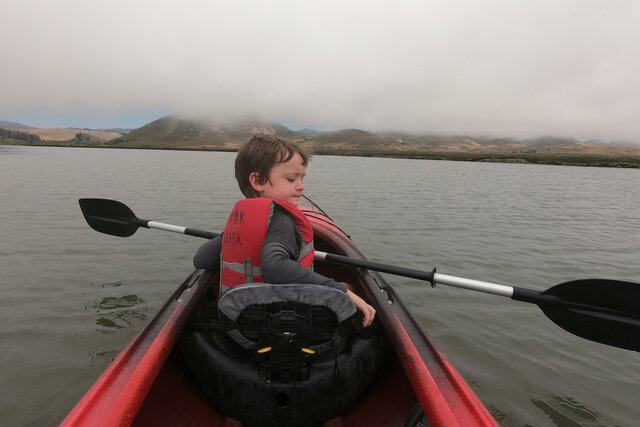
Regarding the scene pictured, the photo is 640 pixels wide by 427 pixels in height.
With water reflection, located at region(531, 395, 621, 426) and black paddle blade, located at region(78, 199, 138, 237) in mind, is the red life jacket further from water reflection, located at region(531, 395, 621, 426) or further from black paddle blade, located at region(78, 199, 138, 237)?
black paddle blade, located at region(78, 199, 138, 237)

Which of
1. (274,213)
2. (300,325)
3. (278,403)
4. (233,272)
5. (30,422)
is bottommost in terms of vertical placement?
(30,422)

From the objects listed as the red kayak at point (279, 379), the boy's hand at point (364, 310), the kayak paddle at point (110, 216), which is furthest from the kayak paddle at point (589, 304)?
the kayak paddle at point (110, 216)

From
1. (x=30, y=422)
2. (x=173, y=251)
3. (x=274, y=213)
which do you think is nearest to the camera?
(x=274, y=213)

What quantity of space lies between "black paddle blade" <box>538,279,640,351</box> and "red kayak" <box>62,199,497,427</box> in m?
1.50

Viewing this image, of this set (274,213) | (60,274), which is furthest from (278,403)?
(60,274)

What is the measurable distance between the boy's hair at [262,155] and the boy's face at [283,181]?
0.03 meters

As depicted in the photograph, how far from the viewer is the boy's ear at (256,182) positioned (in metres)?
2.44

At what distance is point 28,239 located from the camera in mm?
8445

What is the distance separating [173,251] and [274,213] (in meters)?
6.67

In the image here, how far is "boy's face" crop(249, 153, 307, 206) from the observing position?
2.40 m

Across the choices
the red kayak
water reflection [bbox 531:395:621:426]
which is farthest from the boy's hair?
water reflection [bbox 531:395:621:426]

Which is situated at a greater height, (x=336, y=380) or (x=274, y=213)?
(x=274, y=213)

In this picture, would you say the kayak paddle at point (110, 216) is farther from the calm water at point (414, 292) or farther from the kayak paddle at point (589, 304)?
the kayak paddle at point (589, 304)

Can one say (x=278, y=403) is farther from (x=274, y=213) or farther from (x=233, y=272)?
(x=274, y=213)
